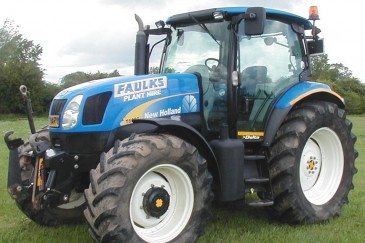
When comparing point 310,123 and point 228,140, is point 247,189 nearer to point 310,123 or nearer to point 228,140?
point 228,140

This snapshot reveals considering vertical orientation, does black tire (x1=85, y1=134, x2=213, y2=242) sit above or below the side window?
below

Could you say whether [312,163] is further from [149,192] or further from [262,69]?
[149,192]

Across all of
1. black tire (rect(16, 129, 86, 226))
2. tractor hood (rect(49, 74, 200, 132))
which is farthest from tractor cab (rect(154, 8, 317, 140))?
black tire (rect(16, 129, 86, 226))

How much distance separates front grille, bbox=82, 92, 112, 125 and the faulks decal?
0.13 metres

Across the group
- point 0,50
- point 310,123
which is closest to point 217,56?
point 310,123

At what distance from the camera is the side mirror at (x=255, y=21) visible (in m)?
5.18

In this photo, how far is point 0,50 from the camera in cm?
7131

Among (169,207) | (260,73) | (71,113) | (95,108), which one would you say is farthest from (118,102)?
(260,73)

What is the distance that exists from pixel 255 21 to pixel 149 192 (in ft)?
6.59

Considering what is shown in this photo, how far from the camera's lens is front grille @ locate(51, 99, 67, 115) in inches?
197

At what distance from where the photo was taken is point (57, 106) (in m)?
5.10

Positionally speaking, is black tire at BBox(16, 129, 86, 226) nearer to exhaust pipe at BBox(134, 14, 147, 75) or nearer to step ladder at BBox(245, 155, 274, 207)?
exhaust pipe at BBox(134, 14, 147, 75)

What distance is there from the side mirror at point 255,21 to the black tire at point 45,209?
2.42 meters

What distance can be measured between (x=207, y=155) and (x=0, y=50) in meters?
71.5
